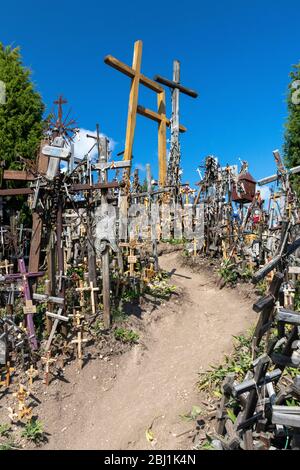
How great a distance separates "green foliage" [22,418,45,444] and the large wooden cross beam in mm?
9860

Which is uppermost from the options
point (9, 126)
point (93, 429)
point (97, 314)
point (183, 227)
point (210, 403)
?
point (9, 126)

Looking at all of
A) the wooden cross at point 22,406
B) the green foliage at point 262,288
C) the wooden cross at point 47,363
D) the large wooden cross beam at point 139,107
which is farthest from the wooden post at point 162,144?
the wooden cross at point 22,406

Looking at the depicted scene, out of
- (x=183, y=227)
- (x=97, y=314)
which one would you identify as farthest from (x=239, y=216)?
(x=97, y=314)

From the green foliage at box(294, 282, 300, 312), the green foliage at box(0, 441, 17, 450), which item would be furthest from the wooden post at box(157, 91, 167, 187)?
the green foliage at box(0, 441, 17, 450)

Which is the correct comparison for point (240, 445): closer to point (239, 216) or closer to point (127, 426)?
point (127, 426)

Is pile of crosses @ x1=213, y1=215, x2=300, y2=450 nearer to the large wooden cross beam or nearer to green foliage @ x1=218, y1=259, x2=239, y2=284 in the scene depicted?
green foliage @ x1=218, y1=259, x2=239, y2=284

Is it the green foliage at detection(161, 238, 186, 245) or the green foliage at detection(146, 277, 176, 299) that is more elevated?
the green foliage at detection(161, 238, 186, 245)

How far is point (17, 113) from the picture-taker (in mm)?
12312

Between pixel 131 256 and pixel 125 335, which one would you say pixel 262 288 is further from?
pixel 125 335

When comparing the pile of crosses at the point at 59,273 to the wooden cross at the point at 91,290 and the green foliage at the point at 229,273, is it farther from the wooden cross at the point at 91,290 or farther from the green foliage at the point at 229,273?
the green foliage at the point at 229,273

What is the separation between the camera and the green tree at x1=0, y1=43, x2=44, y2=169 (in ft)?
38.8
